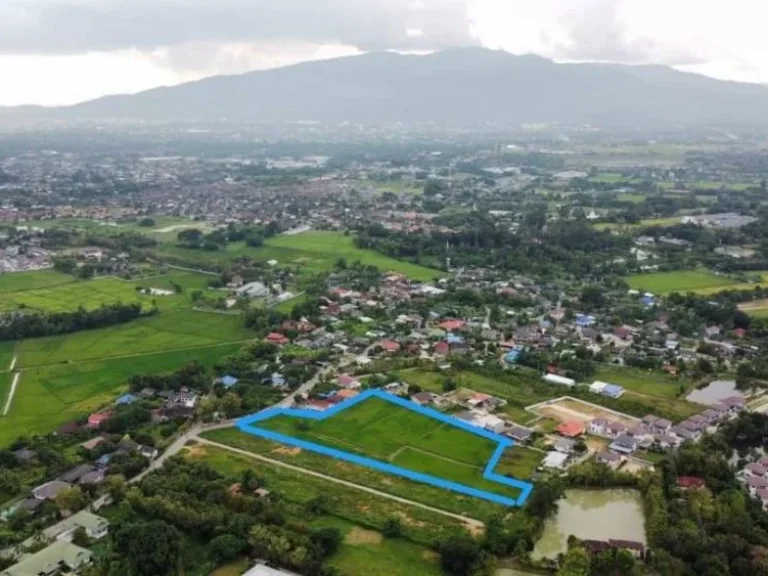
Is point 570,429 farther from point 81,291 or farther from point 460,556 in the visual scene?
point 81,291

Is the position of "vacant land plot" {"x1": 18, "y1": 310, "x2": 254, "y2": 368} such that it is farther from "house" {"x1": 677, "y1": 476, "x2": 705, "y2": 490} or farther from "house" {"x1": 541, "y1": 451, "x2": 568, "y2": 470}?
"house" {"x1": 677, "y1": 476, "x2": 705, "y2": 490}

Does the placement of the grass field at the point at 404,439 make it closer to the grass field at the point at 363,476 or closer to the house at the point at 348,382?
the grass field at the point at 363,476

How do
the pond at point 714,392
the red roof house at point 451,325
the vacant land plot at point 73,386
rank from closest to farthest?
Result: the vacant land plot at point 73,386, the pond at point 714,392, the red roof house at point 451,325

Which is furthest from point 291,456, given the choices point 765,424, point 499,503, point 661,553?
point 765,424

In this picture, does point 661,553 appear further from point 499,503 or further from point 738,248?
point 738,248

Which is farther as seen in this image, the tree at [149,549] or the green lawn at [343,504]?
the green lawn at [343,504]

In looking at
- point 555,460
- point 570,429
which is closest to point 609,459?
point 555,460

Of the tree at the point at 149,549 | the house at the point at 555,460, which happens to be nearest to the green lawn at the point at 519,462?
the house at the point at 555,460

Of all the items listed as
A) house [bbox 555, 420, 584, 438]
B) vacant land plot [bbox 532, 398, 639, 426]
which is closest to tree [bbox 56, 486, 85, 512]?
house [bbox 555, 420, 584, 438]
